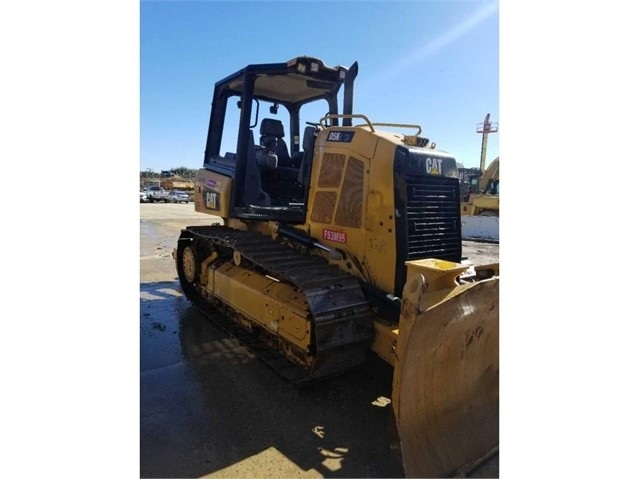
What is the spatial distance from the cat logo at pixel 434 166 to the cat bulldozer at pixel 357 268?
0.05ft

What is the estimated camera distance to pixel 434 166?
364cm

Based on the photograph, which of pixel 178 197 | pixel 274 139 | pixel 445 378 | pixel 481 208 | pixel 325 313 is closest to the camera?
pixel 445 378

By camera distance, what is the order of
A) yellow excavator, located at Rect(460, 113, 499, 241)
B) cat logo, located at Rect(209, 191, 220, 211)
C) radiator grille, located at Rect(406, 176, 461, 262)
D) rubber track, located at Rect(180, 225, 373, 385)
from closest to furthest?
1. rubber track, located at Rect(180, 225, 373, 385)
2. radiator grille, located at Rect(406, 176, 461, 262)
3. cat logo, located at Rect(209, 191, 220, 211)
4. yellow excavator, located at Rect(460, 113, 499, 241)

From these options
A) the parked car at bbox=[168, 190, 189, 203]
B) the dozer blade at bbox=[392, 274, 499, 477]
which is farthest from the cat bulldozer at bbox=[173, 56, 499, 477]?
the parked car at bbox=[168, 190, 189, 203]

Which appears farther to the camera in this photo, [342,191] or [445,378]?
[342,191]

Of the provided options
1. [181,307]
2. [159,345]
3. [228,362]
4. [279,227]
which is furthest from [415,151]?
[181,307]

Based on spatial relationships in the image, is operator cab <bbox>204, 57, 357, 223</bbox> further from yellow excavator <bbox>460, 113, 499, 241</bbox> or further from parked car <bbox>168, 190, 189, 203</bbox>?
parked car <bbox>168, 190, 189, 203</bbox>

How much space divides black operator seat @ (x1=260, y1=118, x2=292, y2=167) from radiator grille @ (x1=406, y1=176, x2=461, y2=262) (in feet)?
8.07

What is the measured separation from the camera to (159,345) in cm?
462

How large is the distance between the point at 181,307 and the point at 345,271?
335 cm

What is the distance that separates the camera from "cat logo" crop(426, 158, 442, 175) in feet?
11.7

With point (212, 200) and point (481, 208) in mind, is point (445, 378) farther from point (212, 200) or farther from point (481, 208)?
point (481, 208)

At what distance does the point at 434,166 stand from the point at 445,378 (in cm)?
181

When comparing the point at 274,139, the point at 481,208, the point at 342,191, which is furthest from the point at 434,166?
the point at 481,208
